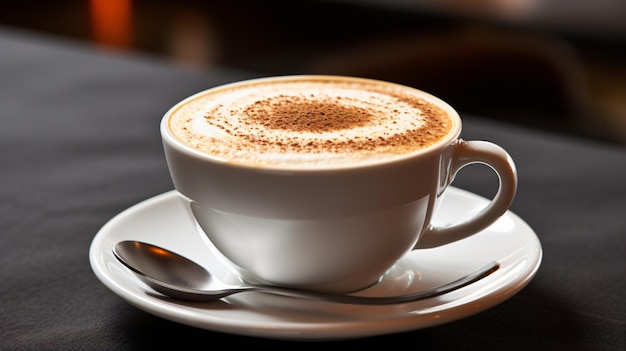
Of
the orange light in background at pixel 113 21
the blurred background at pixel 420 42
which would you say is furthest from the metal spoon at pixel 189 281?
the orange light in background at pixel 113 21

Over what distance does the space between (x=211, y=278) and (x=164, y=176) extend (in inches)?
12.3

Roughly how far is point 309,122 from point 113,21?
8.74 ft

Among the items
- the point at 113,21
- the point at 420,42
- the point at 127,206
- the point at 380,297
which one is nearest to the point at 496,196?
the point at 380,297

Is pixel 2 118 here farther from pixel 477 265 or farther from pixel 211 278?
pixel 477 265

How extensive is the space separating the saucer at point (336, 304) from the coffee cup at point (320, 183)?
0.08 feet

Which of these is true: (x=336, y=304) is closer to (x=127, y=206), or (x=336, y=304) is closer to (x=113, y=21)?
(x=127, y=206)

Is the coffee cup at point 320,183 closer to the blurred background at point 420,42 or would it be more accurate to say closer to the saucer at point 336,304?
the saucer at point 336,304

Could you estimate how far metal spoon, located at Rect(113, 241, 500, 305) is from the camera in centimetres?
56

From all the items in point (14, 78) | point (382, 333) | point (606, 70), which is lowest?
point (606, 70)

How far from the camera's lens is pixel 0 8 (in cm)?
303

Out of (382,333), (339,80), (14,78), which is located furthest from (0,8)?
(382,333)

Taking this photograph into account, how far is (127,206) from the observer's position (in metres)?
0.82

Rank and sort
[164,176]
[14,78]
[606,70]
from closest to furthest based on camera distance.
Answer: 1. [164,176]
2. [14,78]
3. [606,70]

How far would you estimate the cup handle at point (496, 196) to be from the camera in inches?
24.0
